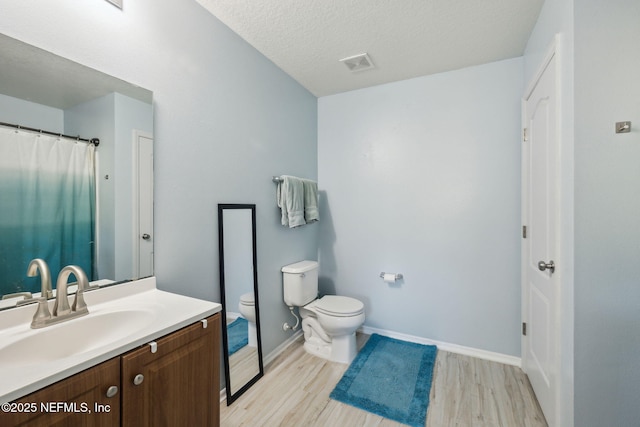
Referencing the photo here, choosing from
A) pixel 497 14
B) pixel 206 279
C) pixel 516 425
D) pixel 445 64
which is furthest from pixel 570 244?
pixel 206 279

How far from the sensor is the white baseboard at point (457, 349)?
2.18 metres

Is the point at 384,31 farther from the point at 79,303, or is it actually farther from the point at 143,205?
the point at 79,303

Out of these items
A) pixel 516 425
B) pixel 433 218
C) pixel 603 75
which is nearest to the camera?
pixel 603 75

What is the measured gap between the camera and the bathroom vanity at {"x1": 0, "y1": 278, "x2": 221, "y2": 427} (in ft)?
2.23

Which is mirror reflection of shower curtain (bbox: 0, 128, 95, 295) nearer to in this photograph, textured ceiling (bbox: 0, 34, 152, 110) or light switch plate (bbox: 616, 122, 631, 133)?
textured ceiling (bbox: 0, 34, 152, 110)

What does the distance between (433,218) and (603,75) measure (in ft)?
4.76

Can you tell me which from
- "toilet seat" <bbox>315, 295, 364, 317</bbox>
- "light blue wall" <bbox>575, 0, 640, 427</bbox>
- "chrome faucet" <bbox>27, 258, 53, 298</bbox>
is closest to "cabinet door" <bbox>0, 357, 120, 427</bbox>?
"chrome faucet" <bbox>27, 258, 53, 298</bbox>

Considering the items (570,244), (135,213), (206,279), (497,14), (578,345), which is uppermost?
(497,14)

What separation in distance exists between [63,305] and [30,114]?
730 mm

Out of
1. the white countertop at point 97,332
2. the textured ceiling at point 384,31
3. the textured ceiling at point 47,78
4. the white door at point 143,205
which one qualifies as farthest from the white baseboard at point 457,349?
the textured ceiling at point 47,78

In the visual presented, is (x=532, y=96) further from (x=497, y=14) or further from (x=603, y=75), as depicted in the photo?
(x=603, y=75)

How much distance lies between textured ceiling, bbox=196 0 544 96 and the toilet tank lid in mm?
1714

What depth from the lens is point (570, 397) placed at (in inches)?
47.8

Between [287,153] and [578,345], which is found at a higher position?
[287,153]
